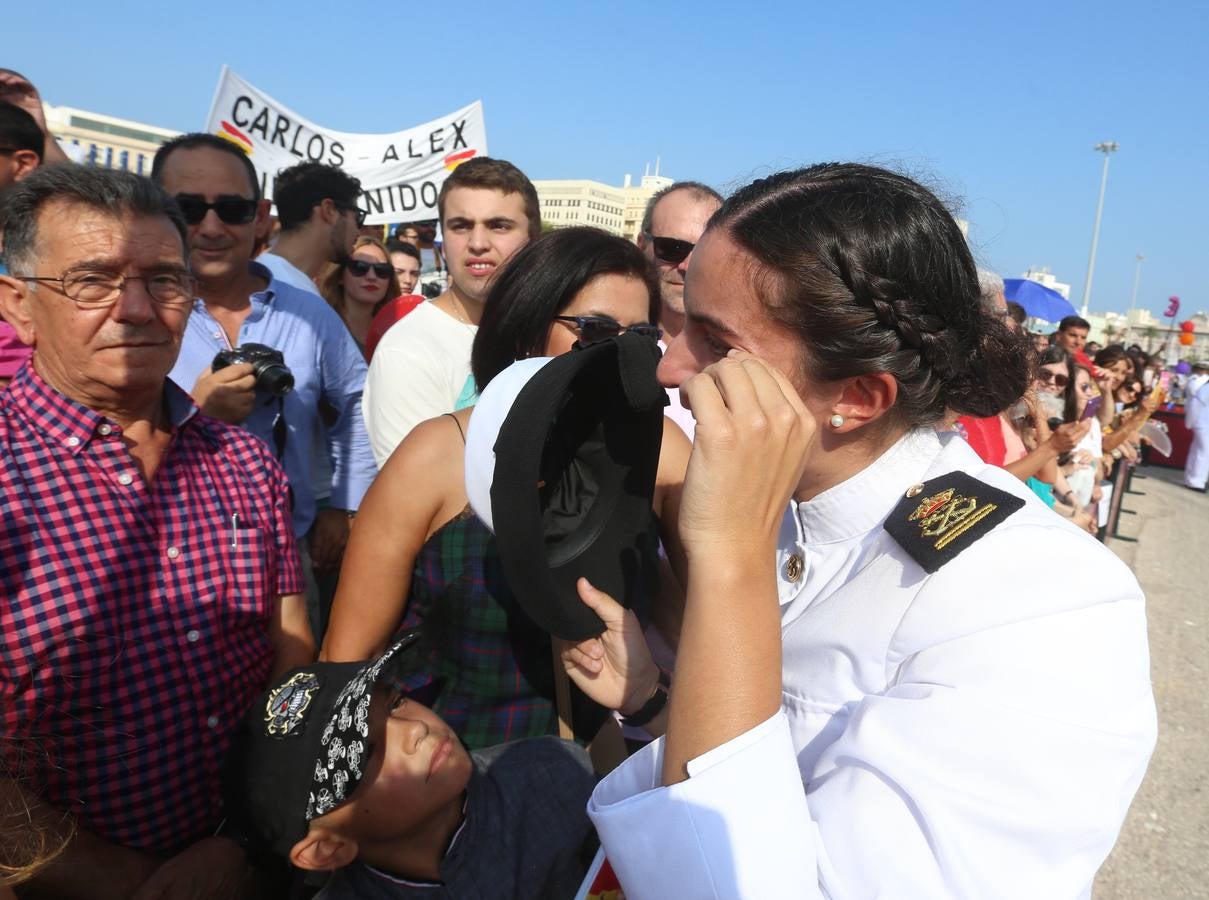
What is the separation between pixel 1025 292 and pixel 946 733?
11410 millimetres

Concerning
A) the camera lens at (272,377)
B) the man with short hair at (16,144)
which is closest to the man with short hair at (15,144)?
the man with short hair at (16,144)

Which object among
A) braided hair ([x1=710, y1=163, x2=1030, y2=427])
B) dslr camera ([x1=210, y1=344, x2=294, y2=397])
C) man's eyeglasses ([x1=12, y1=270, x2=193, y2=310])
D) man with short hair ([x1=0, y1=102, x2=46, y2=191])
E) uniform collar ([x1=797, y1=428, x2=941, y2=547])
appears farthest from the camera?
man with short hair ([x1=0, y1=102, x2=46, y2=191])

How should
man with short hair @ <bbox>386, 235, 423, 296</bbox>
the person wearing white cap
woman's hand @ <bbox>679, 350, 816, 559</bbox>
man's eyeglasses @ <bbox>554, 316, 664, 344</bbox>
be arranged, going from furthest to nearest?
the person wearing white cap → man with short hair @ <bbox>386, 235, 423, 296</bbox> → man's eyeglasses @ <bbox>554, 316, 664, 344</bbox> → woman's hand @ <bbox>679, 350, 816, 559</bbox>

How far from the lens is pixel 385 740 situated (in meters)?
1.70

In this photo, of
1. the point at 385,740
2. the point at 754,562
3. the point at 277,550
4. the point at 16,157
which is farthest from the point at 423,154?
the point at 754,562

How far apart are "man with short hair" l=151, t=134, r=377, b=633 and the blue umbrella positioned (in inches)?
381

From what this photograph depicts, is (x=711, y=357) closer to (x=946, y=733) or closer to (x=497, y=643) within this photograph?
(x=946, y=733)

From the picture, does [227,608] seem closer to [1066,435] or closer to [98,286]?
[98,286]

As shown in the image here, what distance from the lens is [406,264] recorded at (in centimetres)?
836

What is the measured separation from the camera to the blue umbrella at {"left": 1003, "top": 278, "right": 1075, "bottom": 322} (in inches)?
420

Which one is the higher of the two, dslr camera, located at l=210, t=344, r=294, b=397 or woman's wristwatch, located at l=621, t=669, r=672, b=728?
dslr camera, located at l=210, t=344, r=294, b=397

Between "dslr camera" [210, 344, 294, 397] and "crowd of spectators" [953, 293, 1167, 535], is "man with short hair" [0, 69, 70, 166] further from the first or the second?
"crowd of spectators" [953, 293, 1167, 535]

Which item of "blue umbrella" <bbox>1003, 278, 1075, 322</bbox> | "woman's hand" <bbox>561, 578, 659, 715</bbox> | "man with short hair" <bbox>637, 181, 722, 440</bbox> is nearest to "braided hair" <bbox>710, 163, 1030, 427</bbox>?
"woman's hand" <bbox>561, 578, 659, 715</bbox>

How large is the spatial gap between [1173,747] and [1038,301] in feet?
25.3
